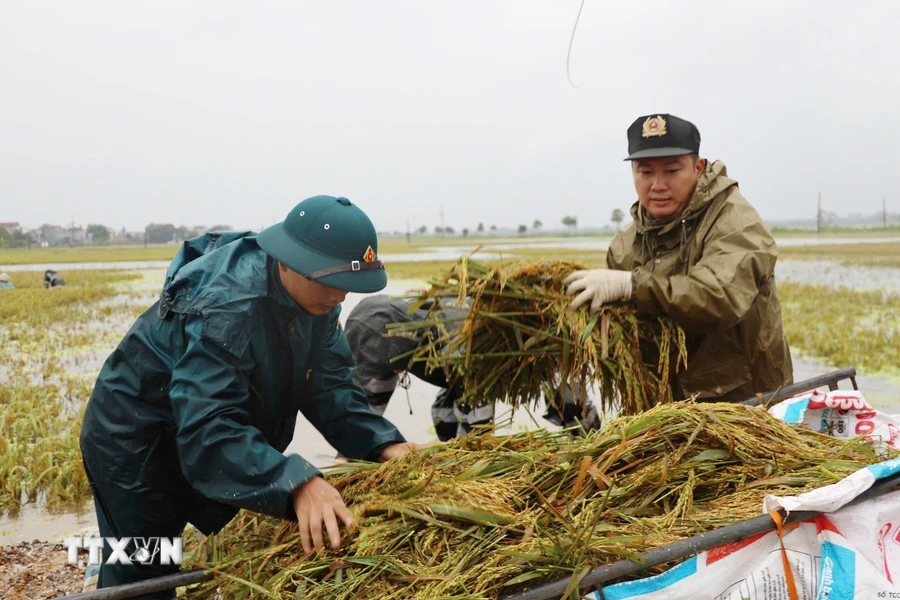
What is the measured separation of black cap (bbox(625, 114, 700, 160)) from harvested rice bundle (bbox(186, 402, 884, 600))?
1.10 metres

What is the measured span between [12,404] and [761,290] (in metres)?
5.34

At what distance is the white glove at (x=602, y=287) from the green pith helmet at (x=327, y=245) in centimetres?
89

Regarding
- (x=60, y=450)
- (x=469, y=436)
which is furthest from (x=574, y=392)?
(x=60, y=450)

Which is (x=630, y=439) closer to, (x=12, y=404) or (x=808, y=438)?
(x=808, y=438)

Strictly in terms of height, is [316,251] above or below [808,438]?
above

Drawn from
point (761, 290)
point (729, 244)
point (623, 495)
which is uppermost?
point (729, 244)

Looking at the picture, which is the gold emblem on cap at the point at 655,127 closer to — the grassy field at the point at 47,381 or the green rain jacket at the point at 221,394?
the green rain jacket at the point at 221,394

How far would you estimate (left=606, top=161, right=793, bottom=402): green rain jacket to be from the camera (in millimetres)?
2443

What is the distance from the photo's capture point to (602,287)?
2.53 m

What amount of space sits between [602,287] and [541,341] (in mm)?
322

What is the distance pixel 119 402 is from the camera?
6.48 ft

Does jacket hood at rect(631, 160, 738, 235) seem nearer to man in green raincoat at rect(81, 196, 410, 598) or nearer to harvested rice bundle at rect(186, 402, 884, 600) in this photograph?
harvested rice bundle at rect(186, 402, 884, 600)

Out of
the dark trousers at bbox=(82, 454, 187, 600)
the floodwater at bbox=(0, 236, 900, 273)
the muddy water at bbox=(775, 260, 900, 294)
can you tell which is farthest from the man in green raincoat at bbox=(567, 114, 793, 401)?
the muddy water at bbox=(775, 260, 900, 294)

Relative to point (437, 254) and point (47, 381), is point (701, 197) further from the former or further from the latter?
point (437, 254)
